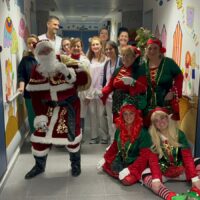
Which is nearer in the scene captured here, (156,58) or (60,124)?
(60,124)

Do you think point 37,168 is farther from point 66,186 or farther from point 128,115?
point 128,115

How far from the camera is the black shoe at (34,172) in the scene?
2.99m

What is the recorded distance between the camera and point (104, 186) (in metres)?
2.83

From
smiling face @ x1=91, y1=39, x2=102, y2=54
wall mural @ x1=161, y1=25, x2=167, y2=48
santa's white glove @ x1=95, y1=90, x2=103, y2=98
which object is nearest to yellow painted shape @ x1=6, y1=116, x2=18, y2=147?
santa's white glove @ x1=95, y1=90, x2=103, y2=98

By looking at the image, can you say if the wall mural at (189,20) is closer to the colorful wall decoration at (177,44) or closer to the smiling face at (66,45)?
the colorful wall decoration at (177,44)

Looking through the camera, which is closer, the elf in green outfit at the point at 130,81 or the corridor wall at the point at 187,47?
the elf in green outfit at the point at 130,81

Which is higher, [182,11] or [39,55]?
[182,11]

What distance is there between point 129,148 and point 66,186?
27.3 inches

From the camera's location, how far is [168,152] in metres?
2.88

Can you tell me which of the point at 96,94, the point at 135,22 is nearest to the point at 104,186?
the point at 96,94

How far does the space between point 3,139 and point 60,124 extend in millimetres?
552

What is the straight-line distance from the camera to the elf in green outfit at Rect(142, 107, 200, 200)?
9.18 ft

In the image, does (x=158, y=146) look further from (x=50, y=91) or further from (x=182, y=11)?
(x=182, y=11)

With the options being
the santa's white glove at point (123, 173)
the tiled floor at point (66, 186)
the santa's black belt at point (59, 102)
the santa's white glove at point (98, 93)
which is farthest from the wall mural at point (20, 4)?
the santa's white glove at point (123, 173)
